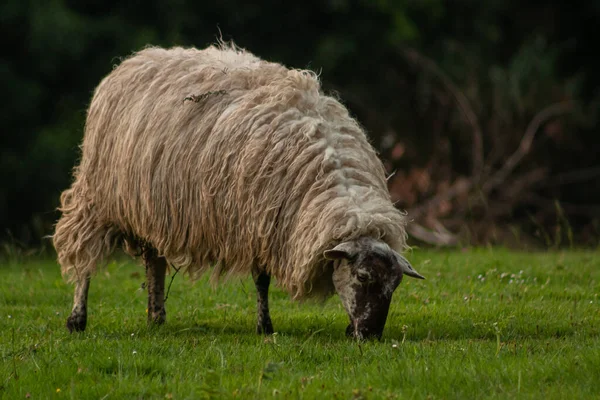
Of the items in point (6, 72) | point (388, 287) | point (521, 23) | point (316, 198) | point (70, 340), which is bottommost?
point (70, 340)

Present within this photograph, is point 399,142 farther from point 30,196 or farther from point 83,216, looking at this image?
point 83,216

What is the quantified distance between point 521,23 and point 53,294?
18327mm

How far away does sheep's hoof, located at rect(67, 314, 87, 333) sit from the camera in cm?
715

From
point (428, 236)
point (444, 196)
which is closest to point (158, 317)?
point (428, 236)

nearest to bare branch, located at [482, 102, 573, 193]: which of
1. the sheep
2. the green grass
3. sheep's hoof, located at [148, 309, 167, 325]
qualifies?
the green grass

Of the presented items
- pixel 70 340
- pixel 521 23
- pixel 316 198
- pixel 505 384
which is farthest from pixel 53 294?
pixel 521 23

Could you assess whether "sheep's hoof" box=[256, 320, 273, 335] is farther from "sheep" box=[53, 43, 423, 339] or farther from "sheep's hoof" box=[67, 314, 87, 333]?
"sheep's hoof" box=[67, 314, 87, 333]

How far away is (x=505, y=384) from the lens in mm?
4957

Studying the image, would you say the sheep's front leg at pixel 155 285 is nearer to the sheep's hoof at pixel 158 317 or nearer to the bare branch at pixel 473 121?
the sheep's hoof at pixel 158 317

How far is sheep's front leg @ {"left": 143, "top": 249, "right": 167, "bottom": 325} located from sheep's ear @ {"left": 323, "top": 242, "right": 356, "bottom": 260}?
1844 millimetres

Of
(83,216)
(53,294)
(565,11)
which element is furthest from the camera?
(565,11)

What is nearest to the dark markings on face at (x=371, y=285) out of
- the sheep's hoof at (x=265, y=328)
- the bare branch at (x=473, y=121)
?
the sheep's hoof at (x=265, y=328)

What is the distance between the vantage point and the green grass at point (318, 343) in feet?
16.2

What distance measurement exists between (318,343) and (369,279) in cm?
52
